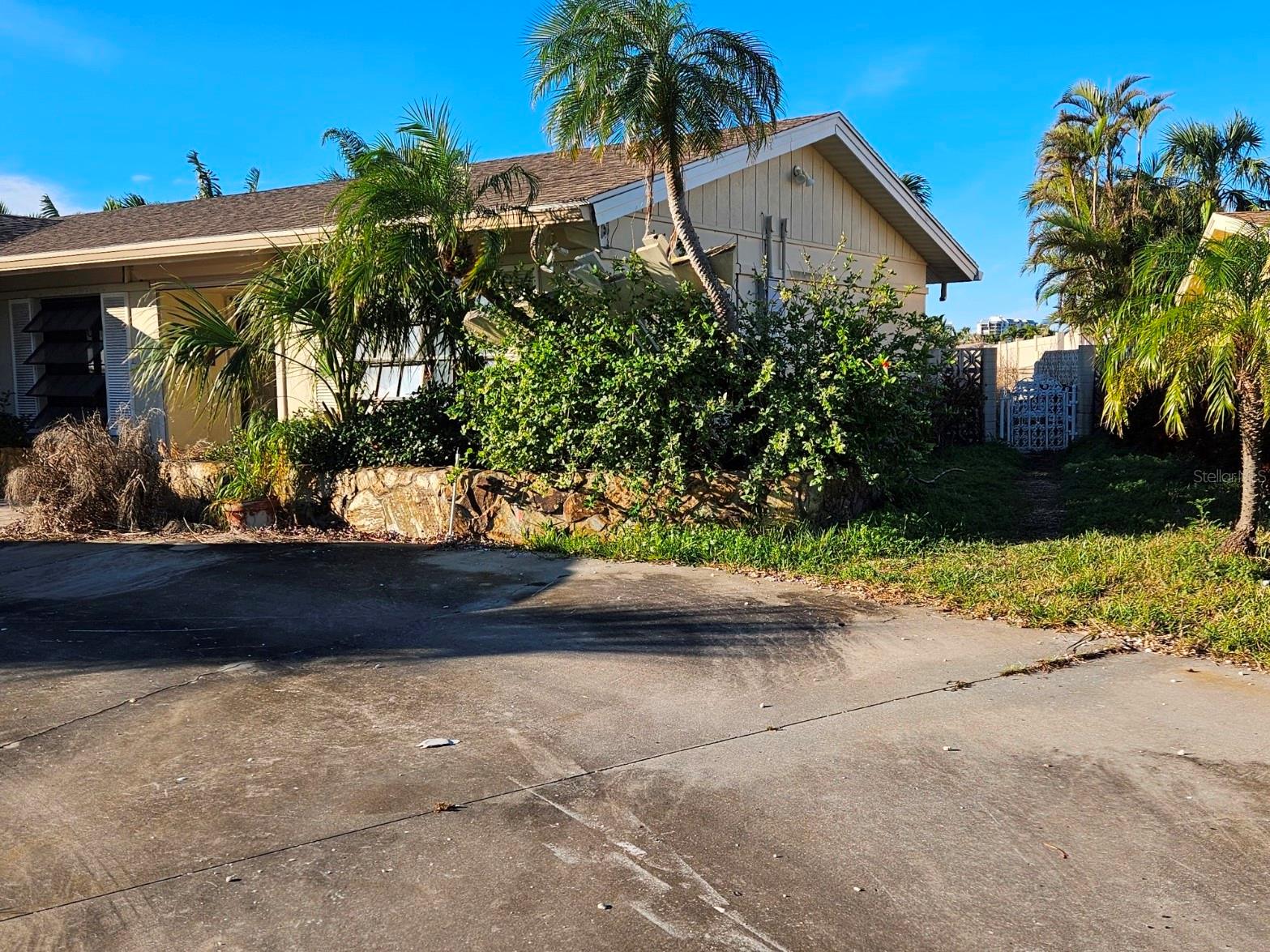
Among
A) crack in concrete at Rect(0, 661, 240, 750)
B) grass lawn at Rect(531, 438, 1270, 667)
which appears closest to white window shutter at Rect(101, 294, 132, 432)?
grass lawn at Rect(531, 438, 1270, 667)

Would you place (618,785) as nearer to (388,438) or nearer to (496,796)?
(496,796)

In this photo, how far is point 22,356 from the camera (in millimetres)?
14602

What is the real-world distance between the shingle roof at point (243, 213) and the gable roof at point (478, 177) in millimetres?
26

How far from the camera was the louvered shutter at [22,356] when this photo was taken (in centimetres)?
1452

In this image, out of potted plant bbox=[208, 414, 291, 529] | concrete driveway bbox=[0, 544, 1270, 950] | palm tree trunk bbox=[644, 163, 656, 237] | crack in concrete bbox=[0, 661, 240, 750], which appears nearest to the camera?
concrete driveway bbox=[0, 544, 1270, 950]

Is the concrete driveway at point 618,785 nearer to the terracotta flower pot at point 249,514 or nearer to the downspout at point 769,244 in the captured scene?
the terracotta flower pot at point 249,514

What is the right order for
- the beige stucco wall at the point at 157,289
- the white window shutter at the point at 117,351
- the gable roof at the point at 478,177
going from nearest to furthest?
the gable roof at the point at 478,177
the beige stucco wall at the point at 157,289
the white window shutter at the point at 117,351

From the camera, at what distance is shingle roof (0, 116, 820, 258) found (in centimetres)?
1115

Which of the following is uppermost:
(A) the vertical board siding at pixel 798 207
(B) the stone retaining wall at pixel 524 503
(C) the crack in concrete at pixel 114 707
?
(A) the vertical board siding at pixel 798 207

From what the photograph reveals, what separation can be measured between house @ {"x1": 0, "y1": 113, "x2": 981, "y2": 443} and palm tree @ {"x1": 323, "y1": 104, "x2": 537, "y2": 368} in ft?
3.27

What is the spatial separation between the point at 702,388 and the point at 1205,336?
12.1 feet

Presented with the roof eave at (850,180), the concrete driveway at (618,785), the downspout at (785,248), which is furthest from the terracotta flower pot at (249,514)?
the downspout at (785,248)

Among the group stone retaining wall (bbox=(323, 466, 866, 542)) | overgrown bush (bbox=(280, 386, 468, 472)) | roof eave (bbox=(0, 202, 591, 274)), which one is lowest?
stone retaining wall (bbox=(323, 466, 866, 542))

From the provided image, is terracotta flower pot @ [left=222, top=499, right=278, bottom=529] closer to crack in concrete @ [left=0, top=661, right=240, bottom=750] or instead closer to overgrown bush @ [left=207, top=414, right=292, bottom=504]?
overgrown bush @ [left=207, top=414, right=292, bottom=504]
